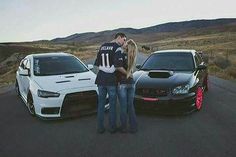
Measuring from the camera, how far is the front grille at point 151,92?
27.1 ft

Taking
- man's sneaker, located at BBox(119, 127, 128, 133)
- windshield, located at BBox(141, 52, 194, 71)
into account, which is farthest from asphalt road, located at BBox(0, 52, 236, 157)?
windshield, located at BBox(141, 52, 194, 71)

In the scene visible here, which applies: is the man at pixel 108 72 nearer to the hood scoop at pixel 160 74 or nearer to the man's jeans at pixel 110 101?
the man's jeans at pixel 110 101

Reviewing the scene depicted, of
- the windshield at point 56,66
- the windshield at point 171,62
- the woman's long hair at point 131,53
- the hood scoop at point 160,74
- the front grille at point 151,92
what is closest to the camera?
the woman's long hair at point 131,53

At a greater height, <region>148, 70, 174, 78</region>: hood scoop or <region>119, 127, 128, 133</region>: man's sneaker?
<region>148, 70, 174, 78</region>: hood scoop

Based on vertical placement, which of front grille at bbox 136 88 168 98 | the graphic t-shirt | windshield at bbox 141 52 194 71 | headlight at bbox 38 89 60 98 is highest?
the graphic t-shirt

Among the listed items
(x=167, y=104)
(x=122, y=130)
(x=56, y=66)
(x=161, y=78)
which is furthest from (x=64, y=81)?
(x=167, y=104)

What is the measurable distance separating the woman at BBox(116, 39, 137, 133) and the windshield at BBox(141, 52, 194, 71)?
3.00 m

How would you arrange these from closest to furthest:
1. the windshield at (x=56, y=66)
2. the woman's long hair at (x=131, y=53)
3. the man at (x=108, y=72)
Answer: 1. the woman's long hair at (x=131, y=53)
2. the man at (x=108, y=72)
3. the windshield at (x=56, y=66)

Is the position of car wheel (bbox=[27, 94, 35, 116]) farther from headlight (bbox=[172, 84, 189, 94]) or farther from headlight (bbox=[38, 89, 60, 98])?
headlight (bbox=[172, 84, 189, 94])

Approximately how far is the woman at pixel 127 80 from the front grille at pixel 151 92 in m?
1.13

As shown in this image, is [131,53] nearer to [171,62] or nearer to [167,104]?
[167,104]

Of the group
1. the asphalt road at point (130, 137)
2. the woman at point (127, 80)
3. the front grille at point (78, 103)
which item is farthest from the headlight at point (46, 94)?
the woman at point (127, 80)

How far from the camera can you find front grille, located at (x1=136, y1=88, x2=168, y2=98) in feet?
27.1

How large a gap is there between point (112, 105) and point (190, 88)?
2.32 meters
